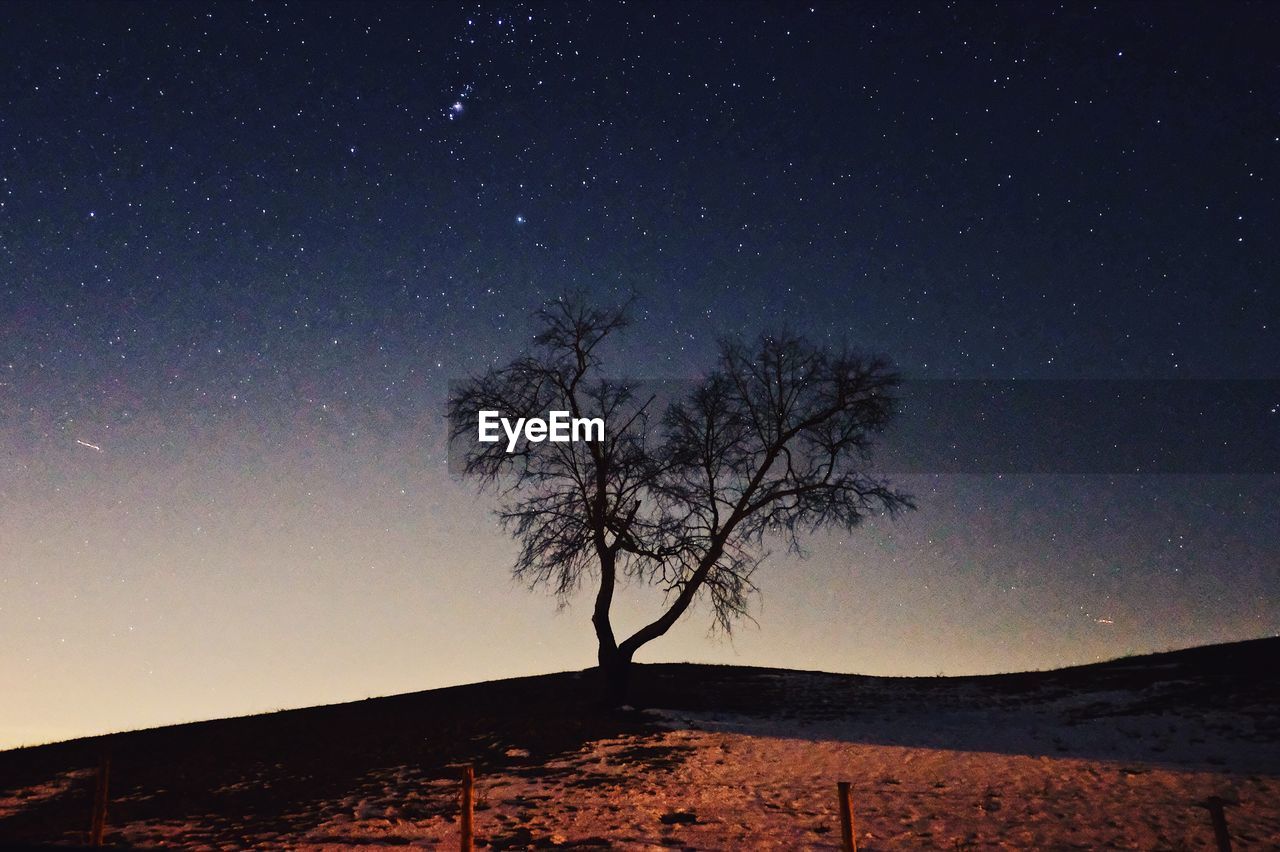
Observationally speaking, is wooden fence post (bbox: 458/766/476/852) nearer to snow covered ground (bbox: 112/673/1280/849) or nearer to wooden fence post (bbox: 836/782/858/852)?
snow covered ground (bbox: 112/673/1280/849)

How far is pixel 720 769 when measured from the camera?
17984 mm

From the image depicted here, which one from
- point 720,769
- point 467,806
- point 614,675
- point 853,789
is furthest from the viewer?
point 614,675

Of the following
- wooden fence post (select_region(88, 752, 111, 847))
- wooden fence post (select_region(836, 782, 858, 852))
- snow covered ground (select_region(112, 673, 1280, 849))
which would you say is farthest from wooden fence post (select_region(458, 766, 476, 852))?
wooden fence post (select_region(88, 752, 111, 847))

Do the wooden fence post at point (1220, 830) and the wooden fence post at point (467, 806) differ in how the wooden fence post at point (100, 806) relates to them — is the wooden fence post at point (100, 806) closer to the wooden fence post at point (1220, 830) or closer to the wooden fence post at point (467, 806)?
the wooden fence post at point (467, 806)

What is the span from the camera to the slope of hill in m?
14.4

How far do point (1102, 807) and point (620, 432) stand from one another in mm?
14517

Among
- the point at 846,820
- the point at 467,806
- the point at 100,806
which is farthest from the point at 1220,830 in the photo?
the point at 100,806

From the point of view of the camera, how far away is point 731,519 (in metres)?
24.8

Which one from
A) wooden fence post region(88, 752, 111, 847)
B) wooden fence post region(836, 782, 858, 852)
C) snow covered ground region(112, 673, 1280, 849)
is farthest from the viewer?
snow covered ground region(112, 673, 1280, 849)

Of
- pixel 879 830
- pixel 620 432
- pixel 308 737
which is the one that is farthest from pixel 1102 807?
pixel 308 737

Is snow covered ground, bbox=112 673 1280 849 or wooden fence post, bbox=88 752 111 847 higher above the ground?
wooden fence post, bbox=88 752 111 847

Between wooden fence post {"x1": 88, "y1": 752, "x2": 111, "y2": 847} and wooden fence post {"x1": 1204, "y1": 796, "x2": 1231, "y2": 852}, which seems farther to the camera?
wooden fence post {"x1": 88, "y1": 752, "x2": 111, "y2": 847}

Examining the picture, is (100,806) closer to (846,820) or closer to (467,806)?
(467,806)

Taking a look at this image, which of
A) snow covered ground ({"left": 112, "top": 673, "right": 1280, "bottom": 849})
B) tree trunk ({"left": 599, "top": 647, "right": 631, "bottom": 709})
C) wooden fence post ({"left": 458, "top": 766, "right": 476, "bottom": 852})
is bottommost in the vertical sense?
Answer: snow covered ground ({"left": 112, "top": 673, "right": 1280, "bottom": 849})
